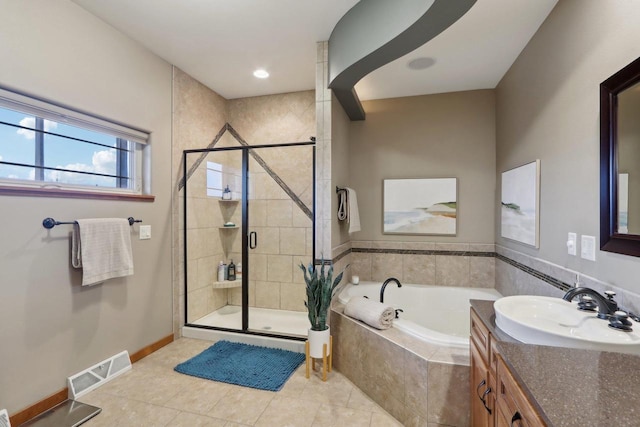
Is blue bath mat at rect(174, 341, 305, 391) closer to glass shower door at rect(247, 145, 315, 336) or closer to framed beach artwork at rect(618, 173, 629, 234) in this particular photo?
glass shower door at rect(247, 145, 315, 336)

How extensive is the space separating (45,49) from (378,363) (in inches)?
119

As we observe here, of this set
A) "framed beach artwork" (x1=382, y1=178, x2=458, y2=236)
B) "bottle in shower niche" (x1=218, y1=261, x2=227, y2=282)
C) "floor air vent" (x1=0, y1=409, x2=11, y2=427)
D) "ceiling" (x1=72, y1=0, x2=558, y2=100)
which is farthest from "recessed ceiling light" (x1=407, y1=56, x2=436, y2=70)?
"floor air vent" (x1=0, y1=409, x2=11, y2=427)

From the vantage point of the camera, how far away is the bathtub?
2.98 m

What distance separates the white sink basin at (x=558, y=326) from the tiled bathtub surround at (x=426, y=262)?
5.95 feet

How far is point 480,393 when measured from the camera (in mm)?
1412

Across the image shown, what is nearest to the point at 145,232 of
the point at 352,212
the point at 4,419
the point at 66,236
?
the point at 66,236

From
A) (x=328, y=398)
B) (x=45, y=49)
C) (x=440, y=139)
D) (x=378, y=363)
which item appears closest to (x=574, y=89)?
(x=440, y=139)

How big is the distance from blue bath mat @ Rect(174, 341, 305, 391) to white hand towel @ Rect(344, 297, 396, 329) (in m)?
0.73

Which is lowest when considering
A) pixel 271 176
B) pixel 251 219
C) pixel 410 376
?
pixel 410 376

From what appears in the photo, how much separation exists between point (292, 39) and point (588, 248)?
8.31 ft

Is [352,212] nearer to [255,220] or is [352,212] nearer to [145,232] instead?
[255,220]

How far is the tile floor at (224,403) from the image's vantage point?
6.24 feet

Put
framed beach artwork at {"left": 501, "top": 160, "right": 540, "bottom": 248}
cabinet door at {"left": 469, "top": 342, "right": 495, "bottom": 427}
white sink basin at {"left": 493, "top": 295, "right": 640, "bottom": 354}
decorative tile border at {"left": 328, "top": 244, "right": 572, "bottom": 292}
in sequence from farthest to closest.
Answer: decorative tile border at {"left": 328, "top": 244, "right": 572, "bottom": 292}, framed beach artwork at {"left": 501, "top": 160, "right": 540, "bottom": 248}, cabinet door at {"left": 469, "top": 342, "right": 495, "bottom": 427}, white sink basin at {"left": 493, "top": 295, "right": 640, "bottom": 354}

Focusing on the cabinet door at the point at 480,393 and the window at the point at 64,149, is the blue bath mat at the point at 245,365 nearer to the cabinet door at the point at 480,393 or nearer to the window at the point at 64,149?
the cabinet door at the point at 480,393
